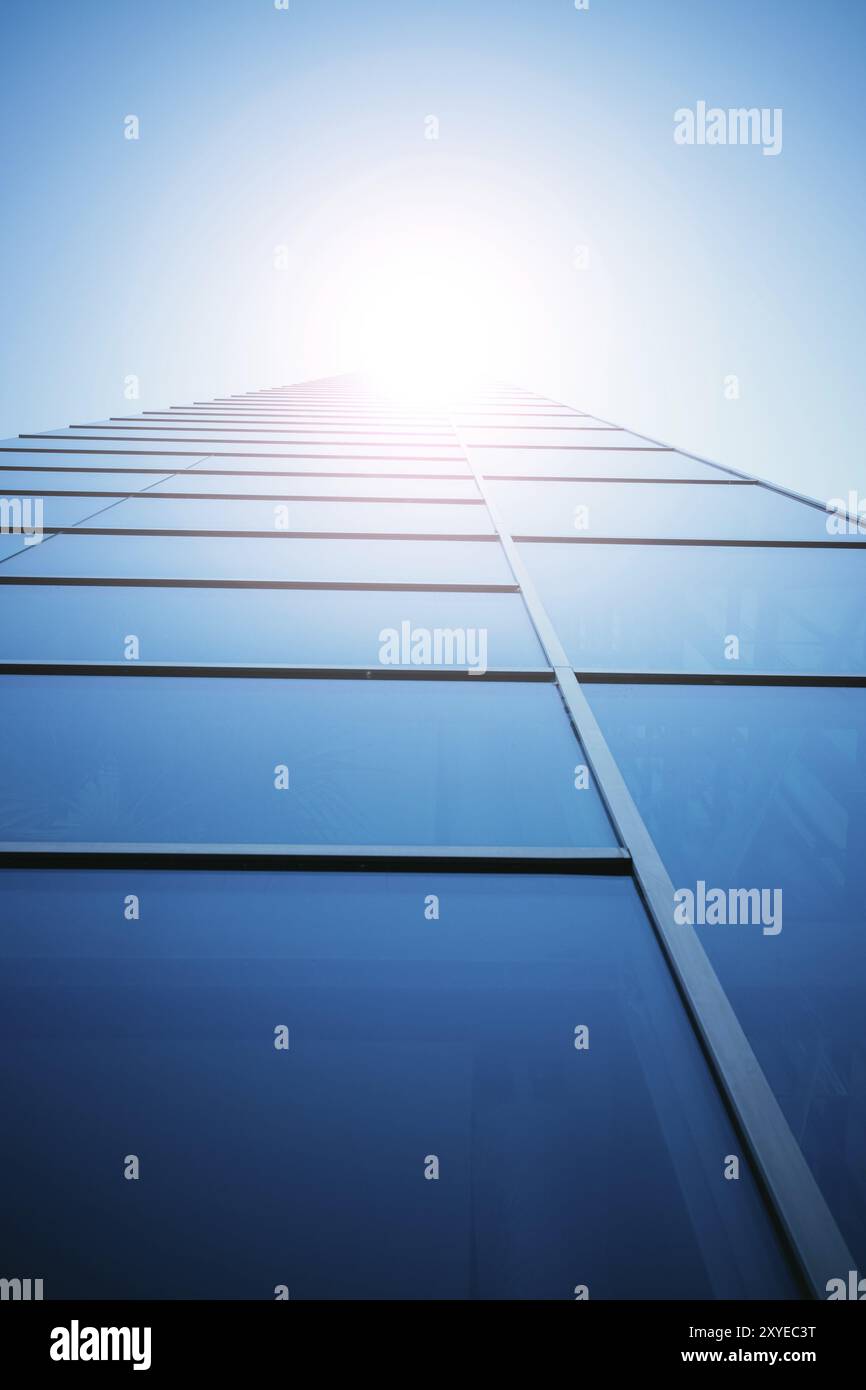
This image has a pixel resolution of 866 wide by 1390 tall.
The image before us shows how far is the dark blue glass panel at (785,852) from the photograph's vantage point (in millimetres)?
2309

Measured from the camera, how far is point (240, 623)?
529cm

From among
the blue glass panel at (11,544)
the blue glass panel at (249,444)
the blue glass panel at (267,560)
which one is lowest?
the blue glass panel at (267,560)

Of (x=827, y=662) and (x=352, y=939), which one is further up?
(x=827, y=662)

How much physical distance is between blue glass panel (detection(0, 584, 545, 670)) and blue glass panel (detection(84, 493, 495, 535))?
177 cm

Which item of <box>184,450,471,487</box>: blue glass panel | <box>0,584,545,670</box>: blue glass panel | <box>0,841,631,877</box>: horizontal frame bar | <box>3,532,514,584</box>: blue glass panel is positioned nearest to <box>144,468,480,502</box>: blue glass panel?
<box>184,450,471,487</box>: blue glass panel

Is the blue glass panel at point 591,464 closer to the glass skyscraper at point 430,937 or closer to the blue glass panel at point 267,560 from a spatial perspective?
the blue glass panel at point 267,560

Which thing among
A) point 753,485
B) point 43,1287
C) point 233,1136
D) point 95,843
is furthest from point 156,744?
point 753,485

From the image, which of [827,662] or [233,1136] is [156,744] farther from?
[827,662]

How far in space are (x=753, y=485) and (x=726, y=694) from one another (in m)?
5.99

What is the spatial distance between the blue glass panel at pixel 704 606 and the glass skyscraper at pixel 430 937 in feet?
0.15

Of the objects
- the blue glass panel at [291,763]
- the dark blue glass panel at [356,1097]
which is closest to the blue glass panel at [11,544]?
the blue glass panel at [291,763]

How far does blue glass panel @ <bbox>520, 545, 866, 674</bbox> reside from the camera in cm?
498

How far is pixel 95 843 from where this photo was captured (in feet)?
10.7
